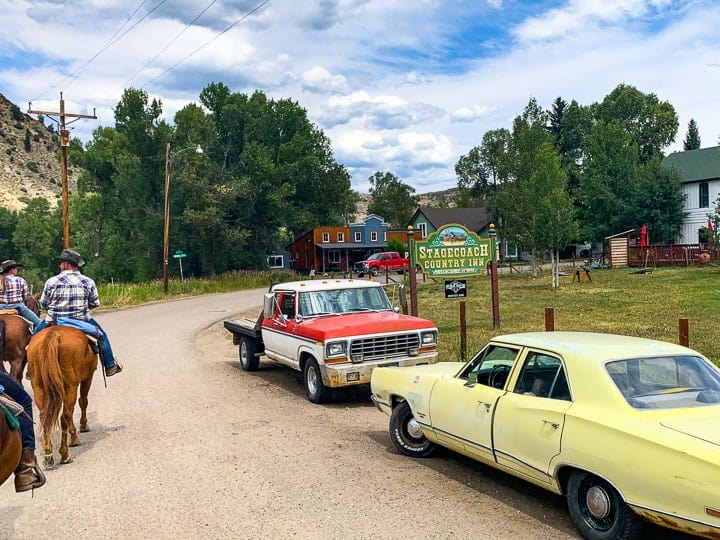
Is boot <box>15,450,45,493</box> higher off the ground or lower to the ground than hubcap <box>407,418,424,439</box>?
higher

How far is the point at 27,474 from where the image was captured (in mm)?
5188

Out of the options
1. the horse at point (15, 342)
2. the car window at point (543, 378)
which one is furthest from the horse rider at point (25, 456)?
the horse at point (15, 342)

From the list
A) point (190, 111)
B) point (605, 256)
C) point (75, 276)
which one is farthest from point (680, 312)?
point (190, 111)

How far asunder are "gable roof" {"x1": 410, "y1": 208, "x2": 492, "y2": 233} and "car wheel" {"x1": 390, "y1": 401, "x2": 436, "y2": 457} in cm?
6972

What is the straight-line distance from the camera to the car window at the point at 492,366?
6.11m

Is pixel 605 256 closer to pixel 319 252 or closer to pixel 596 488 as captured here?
pixel 319 252

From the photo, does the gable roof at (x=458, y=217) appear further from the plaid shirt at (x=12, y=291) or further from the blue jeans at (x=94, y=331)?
the blue jeans at (x=94, y=331)

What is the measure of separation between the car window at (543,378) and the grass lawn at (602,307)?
6.97m

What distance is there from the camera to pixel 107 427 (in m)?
8.86

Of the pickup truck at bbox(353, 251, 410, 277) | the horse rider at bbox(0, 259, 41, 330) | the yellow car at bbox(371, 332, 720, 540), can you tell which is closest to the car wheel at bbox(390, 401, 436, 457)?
the yellow car at bbox(371, 332, 720, 540)

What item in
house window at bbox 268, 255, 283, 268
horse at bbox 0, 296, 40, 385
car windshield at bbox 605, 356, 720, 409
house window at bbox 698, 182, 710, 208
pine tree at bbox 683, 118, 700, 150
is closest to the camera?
car windshield at bbox 605, 356, 720, 409

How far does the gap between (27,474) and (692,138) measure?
101389 mm

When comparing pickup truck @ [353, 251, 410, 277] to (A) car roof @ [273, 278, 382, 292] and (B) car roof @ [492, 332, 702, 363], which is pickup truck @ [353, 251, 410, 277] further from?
(B) car roof @ [492, 332, 702, 363]

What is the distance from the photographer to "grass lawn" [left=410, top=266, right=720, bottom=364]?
51.4 ft
